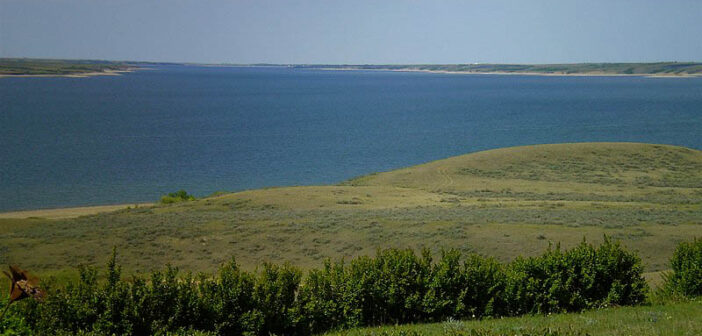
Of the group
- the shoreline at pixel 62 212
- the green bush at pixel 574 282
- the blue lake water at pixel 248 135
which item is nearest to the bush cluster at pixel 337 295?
the green bush at pixel 574 282

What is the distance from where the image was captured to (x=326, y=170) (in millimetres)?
64750

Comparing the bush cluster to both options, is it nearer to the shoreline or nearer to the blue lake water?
A: the shoreline

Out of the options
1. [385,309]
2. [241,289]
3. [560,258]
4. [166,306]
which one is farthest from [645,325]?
[166,306]

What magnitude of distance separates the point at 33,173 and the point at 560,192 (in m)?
46.1

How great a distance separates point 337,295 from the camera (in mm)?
12086

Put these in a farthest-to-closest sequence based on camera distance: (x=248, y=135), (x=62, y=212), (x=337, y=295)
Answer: (x=248, y=135) → (x=62, y=212) → (x=337, y=295)

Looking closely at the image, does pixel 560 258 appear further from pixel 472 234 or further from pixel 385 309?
pixel 472 234

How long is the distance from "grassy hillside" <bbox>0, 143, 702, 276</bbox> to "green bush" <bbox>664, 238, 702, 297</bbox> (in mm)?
5193

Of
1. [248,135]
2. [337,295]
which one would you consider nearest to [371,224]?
[337,295]

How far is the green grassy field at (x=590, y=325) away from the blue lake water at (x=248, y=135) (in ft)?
136

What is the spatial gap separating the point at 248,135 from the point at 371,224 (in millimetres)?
65318

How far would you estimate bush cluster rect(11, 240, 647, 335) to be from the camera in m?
10.3

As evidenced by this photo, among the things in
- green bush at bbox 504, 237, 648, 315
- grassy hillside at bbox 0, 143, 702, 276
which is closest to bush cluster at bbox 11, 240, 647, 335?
green bush at bbox 504, 237, 648, 315

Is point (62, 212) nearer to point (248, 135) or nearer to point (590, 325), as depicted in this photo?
point (590, 325)
